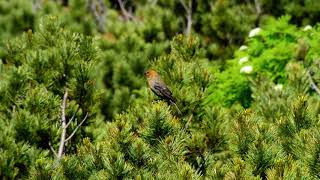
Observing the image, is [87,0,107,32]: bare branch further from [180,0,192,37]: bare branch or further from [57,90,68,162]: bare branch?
[57,90,68,162]: bare branch

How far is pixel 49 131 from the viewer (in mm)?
3666

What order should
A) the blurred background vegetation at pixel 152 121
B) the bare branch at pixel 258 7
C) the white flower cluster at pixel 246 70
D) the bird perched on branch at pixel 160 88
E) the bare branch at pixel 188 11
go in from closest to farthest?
1. the blurred background vegetation at pixel 152 121
2. the bird perched on branch at pixel 160 88
3. the white flower cluster at pixel 246 70
4. the bare branch at pixel 188 11
5. the bare branch at pixel 258 7

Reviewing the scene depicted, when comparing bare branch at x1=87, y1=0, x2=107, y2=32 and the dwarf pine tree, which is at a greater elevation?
the dwarf pine tree

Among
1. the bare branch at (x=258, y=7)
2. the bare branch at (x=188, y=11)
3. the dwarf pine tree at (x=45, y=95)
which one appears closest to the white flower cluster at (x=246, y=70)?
the bare branch at (x=188, y=11)

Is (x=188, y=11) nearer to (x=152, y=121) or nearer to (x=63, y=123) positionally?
(x=63, y=123)

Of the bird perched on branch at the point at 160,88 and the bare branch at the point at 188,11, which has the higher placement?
the bird perched on branch at the point at 160,88

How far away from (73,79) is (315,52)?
359 centimetres

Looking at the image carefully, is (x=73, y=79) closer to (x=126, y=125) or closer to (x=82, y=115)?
(x=82, y=115)

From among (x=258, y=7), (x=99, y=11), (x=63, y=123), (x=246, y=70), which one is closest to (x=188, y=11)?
(x=258, y=7)

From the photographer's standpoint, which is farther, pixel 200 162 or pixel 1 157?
pixel 1 157

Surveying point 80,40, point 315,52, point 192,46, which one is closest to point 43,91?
point 80,40

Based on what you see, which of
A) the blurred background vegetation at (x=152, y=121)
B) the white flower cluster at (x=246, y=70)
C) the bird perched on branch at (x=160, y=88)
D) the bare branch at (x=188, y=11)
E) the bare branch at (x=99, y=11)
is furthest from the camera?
the bare branch at (x=99, y=11)

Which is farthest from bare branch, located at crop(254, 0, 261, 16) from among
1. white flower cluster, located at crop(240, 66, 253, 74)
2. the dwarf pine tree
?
the dwarf pine tree

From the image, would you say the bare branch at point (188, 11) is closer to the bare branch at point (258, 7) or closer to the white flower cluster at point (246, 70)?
the bare branch at point (258, 7)
